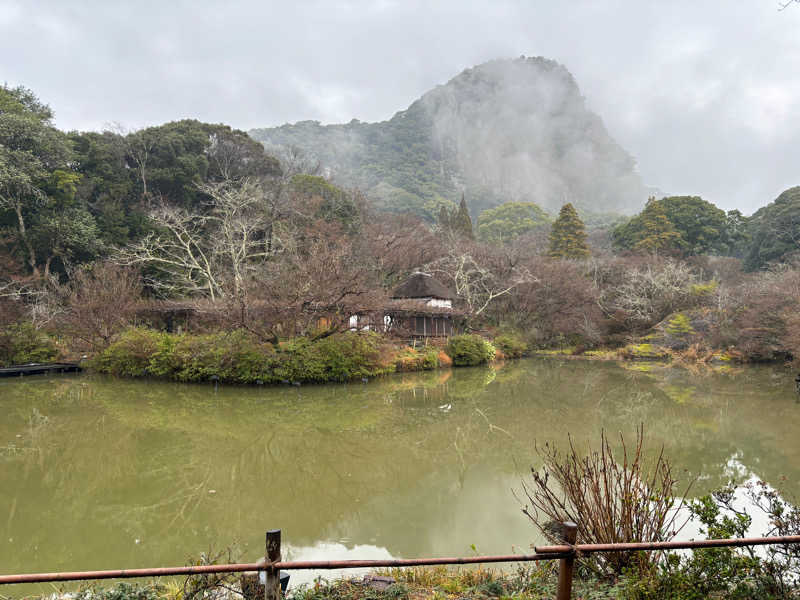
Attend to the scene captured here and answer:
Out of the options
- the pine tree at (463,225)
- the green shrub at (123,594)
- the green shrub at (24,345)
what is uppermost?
the pine tree at (463,225)

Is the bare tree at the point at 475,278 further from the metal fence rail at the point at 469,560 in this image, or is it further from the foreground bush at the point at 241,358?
the metal fence rail at the point at 469,560

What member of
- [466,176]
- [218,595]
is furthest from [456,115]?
[218,595]

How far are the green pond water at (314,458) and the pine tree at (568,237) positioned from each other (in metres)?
20.5

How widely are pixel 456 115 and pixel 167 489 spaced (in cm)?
9752

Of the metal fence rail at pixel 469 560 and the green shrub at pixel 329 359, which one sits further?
the green shrub at pixel 329 359

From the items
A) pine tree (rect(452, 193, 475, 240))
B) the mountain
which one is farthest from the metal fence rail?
the mountain

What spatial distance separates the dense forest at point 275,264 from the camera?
603 inches

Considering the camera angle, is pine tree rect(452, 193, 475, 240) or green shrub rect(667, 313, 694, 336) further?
pine tree rect(452, 193, 475, 240)

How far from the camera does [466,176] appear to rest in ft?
273

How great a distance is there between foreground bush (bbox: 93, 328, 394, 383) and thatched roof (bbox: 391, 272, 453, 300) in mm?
7262

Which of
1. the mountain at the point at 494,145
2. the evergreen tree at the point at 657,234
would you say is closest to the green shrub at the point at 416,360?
the evergreen tree at the point at 657,234

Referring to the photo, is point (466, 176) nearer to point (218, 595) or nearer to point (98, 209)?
point (98, 209)

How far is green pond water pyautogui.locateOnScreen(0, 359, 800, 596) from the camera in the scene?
467 centimetres

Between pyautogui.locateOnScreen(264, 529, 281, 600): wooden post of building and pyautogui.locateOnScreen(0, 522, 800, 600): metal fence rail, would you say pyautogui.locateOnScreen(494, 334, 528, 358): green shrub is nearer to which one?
pyautogui.locateOnScreen(0, 522, 800, 600): metal fence rail
